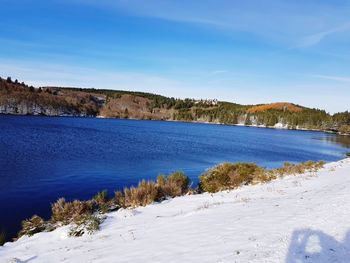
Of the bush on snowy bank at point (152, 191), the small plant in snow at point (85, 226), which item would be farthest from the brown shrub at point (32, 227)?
the bush on snowy bank at point (152, 191)

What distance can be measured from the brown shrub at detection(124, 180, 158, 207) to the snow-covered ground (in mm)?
1336

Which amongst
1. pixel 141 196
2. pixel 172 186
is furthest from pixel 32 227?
pixel 172 186

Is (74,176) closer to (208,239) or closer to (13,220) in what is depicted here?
(13,220)

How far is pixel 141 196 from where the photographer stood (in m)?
15.6

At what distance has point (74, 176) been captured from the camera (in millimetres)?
25375

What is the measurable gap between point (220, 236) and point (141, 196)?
752cm

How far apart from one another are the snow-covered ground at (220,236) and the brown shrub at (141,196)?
134cm

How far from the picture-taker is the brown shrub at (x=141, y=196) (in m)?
15.1

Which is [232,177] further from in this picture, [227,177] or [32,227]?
[32,227]

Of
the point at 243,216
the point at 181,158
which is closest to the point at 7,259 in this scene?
the point at 243,216

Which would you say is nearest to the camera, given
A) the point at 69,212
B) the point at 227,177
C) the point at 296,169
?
the point at 69,212

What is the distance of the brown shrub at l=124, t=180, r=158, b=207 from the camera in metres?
15.1

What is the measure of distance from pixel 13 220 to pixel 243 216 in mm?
9869

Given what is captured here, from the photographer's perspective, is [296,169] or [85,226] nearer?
[85,226]
